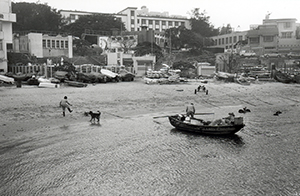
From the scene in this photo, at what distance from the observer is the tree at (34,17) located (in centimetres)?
8306

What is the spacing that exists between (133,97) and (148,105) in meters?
5.04

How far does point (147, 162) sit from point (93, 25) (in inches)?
3149

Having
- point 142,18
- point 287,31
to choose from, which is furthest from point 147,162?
point 142,18

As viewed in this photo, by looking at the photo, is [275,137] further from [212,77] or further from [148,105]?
[212,77]

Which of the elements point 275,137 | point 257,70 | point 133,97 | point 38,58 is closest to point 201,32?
point 257,70

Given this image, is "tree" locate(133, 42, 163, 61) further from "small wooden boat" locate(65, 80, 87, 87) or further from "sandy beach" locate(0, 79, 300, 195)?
"sandy beach" locate(0, 79, 300, 195)

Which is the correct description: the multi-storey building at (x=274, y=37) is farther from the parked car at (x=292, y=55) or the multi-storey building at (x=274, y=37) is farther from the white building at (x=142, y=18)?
the white building at (x=142, y=18)

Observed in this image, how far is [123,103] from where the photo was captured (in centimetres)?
3534

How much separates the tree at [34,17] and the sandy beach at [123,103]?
40.9 metres

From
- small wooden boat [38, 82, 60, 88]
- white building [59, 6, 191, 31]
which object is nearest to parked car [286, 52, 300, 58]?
white building [59, 6, 191, 31]

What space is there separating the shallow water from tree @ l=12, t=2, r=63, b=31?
215 feet

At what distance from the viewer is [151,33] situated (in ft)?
274

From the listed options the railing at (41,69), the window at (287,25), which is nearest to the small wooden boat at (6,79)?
the railing at (41,69)

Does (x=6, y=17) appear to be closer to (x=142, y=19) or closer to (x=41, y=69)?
(x=41, y=69)
